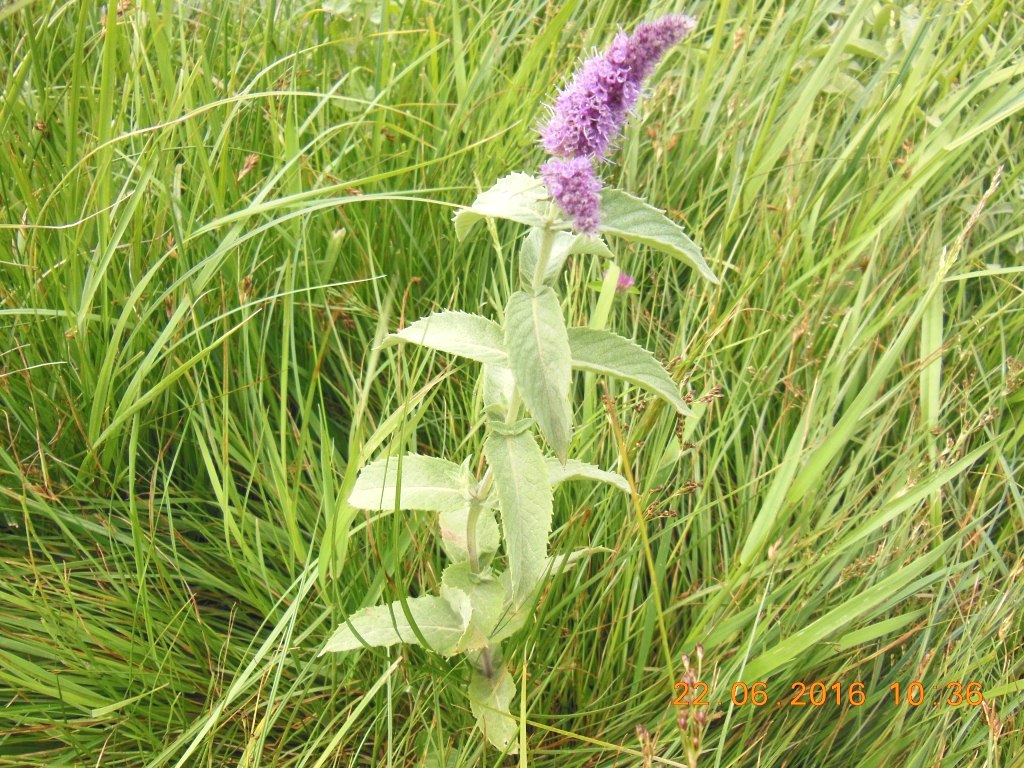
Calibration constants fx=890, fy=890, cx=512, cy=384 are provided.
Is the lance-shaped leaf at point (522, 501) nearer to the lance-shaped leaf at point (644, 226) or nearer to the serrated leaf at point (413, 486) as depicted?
the serrated leaf at point (413, 486)

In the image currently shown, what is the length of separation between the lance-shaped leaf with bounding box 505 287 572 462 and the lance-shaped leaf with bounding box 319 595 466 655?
518 mm

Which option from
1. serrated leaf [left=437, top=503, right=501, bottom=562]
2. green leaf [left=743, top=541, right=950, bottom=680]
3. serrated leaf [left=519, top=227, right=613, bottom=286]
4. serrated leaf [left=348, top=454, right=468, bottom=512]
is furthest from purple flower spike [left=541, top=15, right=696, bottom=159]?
green leaf [left=743, top=541, right=950, bottom=680]

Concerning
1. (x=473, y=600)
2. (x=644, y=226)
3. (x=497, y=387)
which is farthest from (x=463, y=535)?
(x=644, y=226)

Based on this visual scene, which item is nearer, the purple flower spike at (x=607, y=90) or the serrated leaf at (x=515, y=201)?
the purple flower spike at (x=607, y=90)

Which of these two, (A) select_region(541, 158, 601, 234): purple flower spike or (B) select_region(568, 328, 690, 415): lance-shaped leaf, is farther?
(B) select_region(568, 328, 690, 415): lance-shaped leaf

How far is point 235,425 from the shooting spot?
192 centimetres

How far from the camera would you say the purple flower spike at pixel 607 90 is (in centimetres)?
118

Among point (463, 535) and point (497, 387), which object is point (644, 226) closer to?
point (497, 387)

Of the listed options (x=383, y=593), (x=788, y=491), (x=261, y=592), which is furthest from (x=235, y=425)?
(x=788, y=491)

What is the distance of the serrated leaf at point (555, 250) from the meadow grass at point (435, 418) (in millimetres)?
261

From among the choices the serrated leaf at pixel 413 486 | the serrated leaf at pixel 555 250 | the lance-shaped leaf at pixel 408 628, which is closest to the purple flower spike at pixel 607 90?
the serrated leaf at pixel 555 250

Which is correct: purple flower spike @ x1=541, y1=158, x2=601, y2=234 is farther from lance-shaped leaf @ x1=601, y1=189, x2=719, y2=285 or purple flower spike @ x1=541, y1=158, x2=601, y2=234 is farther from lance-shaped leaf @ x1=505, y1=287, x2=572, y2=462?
lance-shaped leaf @ x1=505, y1=287, x2=572, y2=462

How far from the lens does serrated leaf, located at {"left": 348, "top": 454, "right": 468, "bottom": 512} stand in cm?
150
